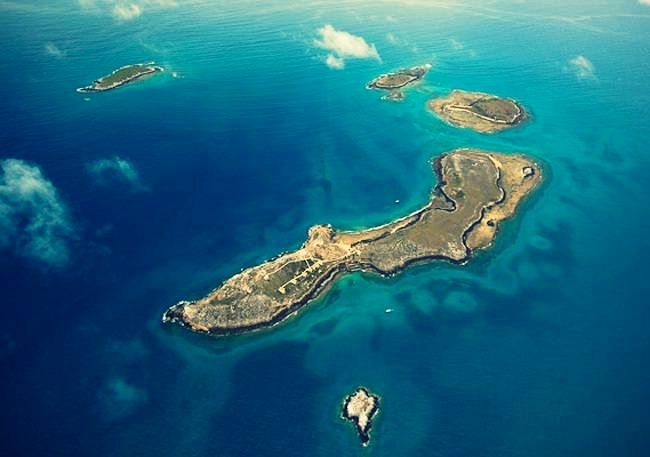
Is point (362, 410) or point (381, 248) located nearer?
point (362, 410)

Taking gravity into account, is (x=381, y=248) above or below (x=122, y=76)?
below

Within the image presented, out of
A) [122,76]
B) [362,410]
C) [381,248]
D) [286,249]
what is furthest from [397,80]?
[362,410]

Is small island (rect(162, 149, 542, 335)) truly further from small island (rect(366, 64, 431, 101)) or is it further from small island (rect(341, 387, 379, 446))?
small island (rect(366, 64, 431, 101))

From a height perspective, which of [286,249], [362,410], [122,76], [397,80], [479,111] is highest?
[122,76]

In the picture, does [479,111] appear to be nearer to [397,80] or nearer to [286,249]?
[397,80]

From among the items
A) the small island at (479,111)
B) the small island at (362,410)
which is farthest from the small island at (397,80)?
the small island at (362,410)

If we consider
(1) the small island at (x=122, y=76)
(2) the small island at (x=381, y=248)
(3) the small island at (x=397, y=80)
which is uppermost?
(1) the small island at (x=122, y=76)

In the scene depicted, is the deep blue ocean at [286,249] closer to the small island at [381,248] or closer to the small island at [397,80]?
the small island at [381,248]
